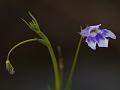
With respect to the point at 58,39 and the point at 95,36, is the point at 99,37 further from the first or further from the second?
the point at 58,39

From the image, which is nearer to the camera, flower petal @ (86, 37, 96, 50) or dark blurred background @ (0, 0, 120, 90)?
flower petal @ (86, 37, 96, 50)

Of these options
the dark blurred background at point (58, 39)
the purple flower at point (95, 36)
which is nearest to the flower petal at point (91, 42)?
the purple flower at point (95, 36)

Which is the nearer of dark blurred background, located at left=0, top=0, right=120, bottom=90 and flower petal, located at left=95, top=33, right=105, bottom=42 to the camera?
flower petal, located at left=95, top=33, right=105, bottom=42

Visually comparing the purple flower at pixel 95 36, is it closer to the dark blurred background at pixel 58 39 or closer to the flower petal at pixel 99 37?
the flower petal at pixel 99 37

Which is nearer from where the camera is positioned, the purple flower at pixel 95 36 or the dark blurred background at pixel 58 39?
the purple flower at pixel 95 36

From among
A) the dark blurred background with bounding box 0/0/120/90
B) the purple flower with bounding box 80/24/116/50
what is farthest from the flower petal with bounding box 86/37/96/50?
the dark blurred background with bounding box 0/0/120/90

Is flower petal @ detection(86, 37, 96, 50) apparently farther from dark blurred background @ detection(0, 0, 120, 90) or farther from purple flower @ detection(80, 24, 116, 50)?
dark blurred background @ detection(0, 0, 120, 90)

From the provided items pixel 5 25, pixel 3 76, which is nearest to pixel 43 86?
pixel 3 76

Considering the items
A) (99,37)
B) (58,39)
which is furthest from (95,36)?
(58,39)
